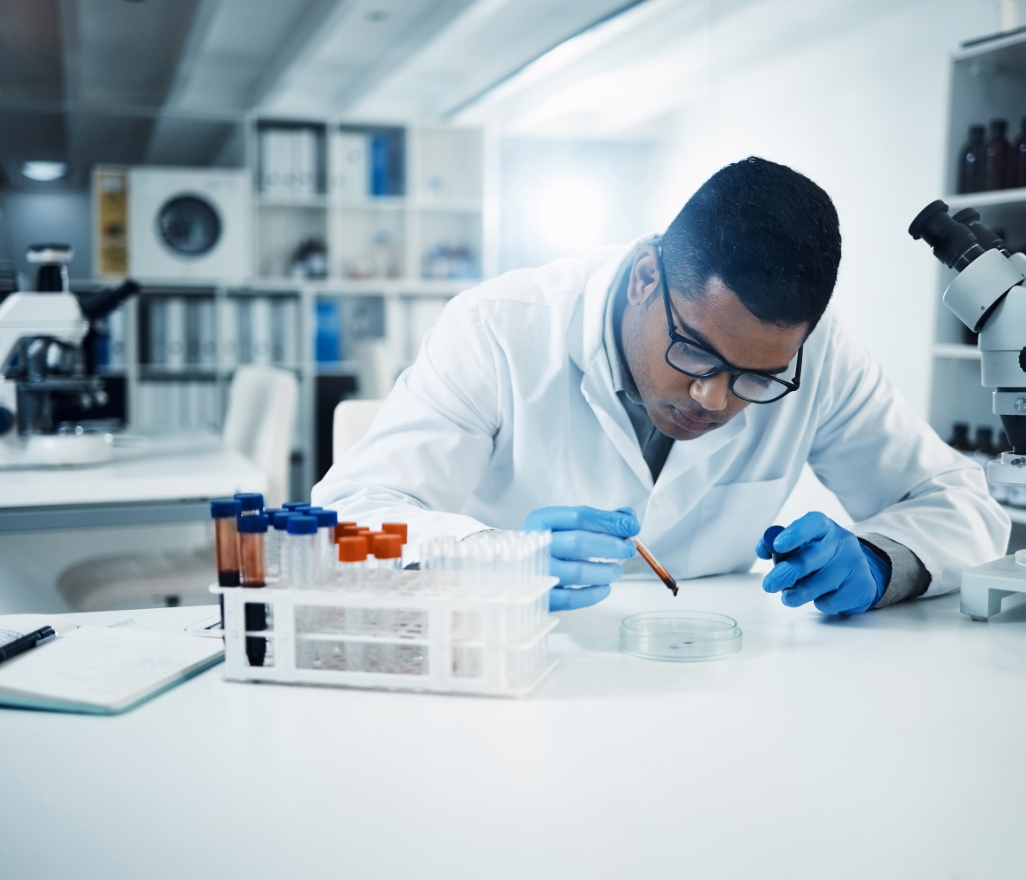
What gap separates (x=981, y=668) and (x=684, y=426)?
0.44 meters

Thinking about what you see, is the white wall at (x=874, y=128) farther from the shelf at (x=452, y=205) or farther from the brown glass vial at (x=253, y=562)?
the brown glass vial at (x=253, y=562)

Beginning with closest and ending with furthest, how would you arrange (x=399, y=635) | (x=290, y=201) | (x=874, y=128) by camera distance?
(x=399, y=635), (x=874, y=128), (x=290, y=201)

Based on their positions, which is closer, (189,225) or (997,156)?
(997,156)

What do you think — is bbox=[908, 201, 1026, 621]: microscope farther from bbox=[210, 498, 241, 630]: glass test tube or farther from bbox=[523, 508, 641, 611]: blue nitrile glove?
bbox=[210, 498, 241, 630]: glass test tube

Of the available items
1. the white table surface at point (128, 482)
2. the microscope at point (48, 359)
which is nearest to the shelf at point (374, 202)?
the microscope at point (48, 359)

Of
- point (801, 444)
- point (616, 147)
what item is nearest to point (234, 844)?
point (801, 444)

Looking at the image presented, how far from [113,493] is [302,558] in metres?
1.27

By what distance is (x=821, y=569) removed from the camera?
3.33 feet

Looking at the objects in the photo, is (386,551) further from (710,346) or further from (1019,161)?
(1019,161)

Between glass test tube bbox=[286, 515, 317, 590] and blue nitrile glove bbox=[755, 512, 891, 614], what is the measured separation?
0.50 metres

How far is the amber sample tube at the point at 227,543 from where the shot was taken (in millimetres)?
793

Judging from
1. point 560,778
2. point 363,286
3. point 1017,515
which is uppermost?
point 363,286

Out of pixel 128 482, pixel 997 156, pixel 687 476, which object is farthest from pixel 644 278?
pixel 997 156

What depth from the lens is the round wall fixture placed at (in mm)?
4301
